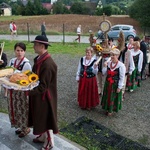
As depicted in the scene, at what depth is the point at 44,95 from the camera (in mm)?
3660

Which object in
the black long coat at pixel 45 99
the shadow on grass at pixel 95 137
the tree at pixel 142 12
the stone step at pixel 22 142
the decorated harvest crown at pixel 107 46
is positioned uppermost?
the tree at pixel 142 12

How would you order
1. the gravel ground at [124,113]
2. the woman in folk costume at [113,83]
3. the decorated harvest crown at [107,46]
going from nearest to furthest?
the gravel ground at [124,113], the woman in folk costume at [113,83], the decorated harvest crown at [107,46]

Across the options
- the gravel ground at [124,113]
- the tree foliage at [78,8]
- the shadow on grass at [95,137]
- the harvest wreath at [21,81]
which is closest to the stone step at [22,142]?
the shadow on grass at [95,137]

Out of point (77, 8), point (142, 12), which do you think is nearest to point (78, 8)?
point (77, 8)

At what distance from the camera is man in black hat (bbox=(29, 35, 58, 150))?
3506mm

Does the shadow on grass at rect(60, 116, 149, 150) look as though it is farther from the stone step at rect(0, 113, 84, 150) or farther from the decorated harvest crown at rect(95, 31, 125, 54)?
the decorated harvest crown at rect(95, 31, 125, 54)

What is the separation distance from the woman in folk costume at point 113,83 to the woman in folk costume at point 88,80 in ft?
1.09

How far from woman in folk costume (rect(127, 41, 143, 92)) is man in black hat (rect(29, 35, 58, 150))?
423cm

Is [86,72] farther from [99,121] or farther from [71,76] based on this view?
[71,76]

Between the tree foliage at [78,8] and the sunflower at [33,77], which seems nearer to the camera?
the sunflower at [33,77]

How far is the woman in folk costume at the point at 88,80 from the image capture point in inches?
231

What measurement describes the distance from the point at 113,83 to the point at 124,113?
43.0 inches

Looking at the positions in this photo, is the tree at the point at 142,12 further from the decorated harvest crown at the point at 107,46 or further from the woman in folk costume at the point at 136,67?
the decorated harvest crown at the point at 107,46

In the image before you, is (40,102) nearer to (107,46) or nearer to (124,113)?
(124,113)
